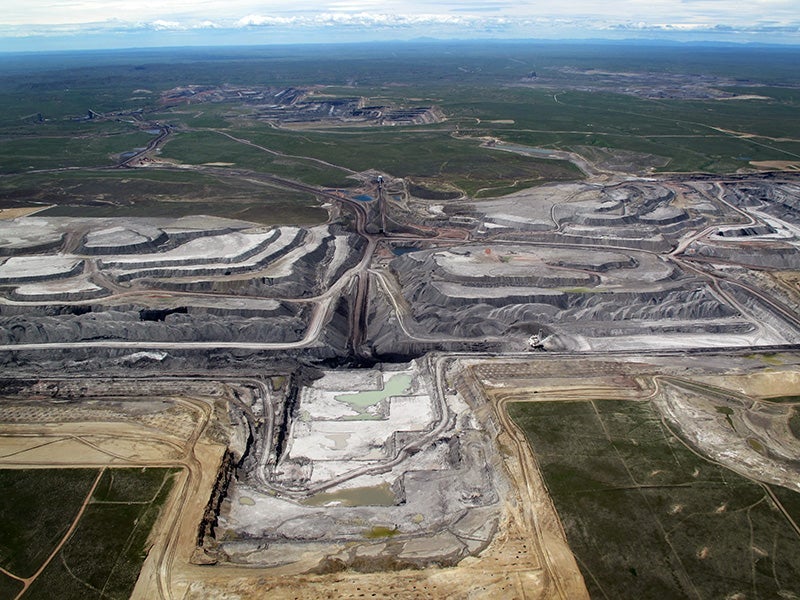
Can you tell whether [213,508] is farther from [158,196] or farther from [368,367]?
[158,196]

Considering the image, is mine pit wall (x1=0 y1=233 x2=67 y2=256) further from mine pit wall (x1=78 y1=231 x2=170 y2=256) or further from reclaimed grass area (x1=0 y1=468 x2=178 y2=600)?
reclaimed grass area (x1=0 y1=468 x2=178 y2=600)

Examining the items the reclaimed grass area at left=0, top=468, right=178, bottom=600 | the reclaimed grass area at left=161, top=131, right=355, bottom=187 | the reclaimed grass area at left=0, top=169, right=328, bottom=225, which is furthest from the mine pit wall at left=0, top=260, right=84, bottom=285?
the reclaimed grass area at left=161, top=131, right=355, bottom=187

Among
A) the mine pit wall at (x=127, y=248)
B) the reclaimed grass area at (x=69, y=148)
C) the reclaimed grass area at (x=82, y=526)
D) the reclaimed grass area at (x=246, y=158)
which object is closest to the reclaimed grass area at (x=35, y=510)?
the reclaimed grass area at (x=82, y=526)

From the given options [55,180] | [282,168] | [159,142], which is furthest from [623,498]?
[159,142]

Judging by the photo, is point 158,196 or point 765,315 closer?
point 765,315

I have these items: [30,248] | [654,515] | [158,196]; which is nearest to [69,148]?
[158,196]

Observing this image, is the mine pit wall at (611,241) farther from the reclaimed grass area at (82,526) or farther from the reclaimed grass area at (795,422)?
the reclaimed grass area at (82,526)
